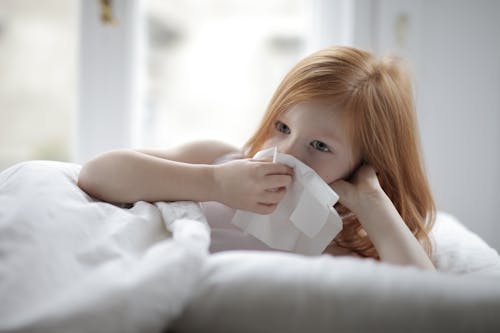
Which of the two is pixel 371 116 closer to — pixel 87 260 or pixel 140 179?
pixel 140 179

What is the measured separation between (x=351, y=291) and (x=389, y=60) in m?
0.71

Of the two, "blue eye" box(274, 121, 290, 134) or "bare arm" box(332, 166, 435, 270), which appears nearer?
"bare arm" box(332, 166, 435, 270)

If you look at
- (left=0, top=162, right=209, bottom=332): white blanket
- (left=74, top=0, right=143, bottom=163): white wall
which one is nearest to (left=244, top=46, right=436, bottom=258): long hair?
(left=0, top=162, right=209, bottom=332): white blanket

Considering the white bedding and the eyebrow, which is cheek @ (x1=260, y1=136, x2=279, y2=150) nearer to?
the eyebrow

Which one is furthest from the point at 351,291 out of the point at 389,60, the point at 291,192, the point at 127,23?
the point at 127,23

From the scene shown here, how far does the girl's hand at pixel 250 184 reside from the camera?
753 mm

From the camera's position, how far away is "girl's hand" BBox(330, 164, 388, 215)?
0.82m

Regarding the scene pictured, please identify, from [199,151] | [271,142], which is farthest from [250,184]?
[199,151]

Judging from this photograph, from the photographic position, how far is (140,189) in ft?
2.41

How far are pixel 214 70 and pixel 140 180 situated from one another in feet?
3.85

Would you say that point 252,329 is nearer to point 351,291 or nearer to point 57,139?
point 351,291

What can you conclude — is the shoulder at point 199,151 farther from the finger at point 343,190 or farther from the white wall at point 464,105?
the white wall at point 464,105

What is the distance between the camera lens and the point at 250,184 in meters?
0.75

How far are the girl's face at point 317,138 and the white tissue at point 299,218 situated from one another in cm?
4
